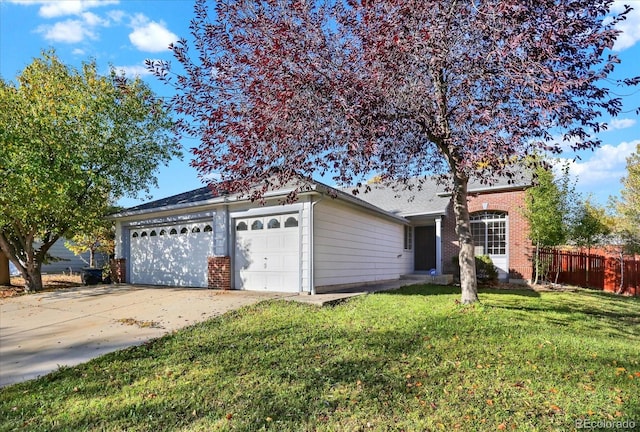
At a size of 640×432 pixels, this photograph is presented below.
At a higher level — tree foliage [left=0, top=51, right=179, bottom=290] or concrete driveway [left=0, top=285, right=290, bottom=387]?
tree foliage [left=0, top=51, right=179, bottom=290]

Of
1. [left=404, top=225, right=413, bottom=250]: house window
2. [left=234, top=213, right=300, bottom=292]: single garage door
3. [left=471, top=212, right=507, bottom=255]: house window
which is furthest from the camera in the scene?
[left=404, top=225, right=413, bottom=250]: house window

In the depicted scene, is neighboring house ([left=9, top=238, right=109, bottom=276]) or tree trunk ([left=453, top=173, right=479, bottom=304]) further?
neighboring house ([left=9, top=238, right=109, bottom=276])

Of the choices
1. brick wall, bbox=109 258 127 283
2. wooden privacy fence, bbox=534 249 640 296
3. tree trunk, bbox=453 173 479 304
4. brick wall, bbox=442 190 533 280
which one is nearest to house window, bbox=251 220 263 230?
tree trunk, bbox=453 173 479 304

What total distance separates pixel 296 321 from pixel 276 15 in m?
5.36

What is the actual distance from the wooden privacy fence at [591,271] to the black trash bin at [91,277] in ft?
59.1

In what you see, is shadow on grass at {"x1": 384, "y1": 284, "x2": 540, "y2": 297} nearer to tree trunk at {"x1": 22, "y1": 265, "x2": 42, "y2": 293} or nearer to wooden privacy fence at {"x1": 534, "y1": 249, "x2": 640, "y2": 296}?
wooden privacy fence at {"x1": 534, "y1": 249, "x2": 640, "y2": 296}

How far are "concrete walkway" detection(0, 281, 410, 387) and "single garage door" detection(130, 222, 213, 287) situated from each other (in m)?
1.24

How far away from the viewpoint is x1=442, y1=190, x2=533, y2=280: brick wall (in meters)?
15.2

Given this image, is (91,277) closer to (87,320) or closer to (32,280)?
(32,280)

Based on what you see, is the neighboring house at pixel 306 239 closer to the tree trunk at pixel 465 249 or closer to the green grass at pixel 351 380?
the tree trunk at pixel 465 249

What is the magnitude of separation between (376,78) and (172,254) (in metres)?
9.94

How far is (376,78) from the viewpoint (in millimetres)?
6082

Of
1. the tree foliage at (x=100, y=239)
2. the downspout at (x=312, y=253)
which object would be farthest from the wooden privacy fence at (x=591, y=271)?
the tree foliage at (x=100, y=239)

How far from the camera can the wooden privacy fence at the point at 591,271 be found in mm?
14289
